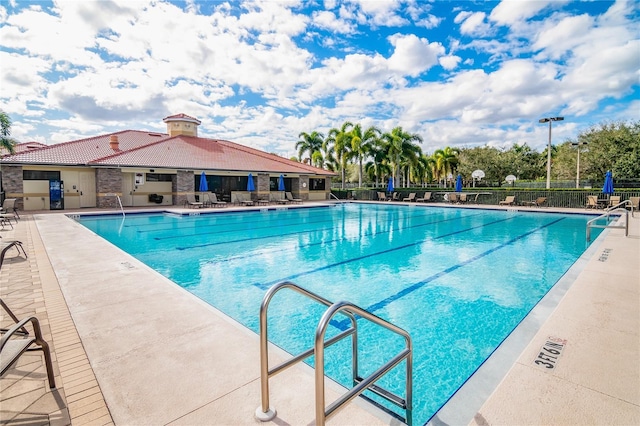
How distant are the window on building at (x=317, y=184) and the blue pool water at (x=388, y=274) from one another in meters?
16.4

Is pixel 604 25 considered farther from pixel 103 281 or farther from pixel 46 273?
pixel 46 273

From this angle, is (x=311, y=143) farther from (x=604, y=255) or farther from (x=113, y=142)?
(x=604, y=255)

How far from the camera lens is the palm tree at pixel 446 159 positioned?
5606 centimetres

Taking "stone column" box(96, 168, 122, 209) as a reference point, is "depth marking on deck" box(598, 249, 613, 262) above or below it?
below

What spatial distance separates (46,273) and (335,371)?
5845 millimetres

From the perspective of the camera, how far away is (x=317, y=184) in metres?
32.9

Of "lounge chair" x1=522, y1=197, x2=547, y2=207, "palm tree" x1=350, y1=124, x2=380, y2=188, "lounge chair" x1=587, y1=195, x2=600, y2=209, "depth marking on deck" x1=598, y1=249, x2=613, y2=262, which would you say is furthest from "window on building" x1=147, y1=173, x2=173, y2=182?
"lounge chair" x1=587, y1=195, x2=600, y2=209

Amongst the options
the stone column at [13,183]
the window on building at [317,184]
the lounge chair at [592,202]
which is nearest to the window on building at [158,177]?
the stone column at [13,183]

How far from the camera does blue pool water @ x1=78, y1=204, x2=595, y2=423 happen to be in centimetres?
425

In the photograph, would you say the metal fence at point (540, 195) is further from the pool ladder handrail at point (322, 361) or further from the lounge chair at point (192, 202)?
the pool ladder handrail at point (322, 361)

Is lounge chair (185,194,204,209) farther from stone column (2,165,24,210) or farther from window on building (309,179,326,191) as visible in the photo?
window on building (309,179,326,191)

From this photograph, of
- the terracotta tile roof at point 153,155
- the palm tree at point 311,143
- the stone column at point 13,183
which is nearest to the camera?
the stone column at point 13,183

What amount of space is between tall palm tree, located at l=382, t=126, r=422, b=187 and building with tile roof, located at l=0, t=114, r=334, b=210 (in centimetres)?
776

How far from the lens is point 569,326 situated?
3.98 metres
